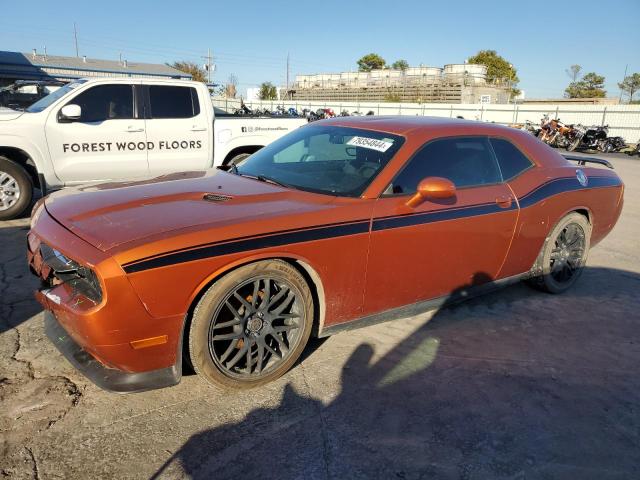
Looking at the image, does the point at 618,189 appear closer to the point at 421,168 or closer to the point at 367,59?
the point at 421,168

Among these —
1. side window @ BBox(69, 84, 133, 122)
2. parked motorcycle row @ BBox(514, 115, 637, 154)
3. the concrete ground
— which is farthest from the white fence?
the concrete ground

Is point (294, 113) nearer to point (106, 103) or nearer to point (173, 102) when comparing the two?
point (173, 102)

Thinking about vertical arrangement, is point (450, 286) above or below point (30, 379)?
above

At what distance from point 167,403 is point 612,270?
4919 millimetres

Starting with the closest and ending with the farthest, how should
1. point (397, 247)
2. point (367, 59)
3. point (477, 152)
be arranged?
point (397, 247), point (477, 152), point (367, 59)

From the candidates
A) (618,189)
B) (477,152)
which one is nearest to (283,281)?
(477,152)

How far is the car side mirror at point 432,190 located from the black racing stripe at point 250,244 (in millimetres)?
426

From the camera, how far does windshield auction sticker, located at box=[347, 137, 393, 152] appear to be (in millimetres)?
3514

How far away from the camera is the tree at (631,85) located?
63469mm

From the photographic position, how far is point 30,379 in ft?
9.48

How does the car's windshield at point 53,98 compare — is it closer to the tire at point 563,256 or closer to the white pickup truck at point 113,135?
the white pickup truck at point 113,135

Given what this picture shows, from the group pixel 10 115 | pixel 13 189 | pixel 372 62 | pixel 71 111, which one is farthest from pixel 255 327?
pixel 372 62

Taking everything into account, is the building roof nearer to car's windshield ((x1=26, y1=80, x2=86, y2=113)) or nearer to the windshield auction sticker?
car's windshield ((x1=26, y1=80, x2=86, y2=113))

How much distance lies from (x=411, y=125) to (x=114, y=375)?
264cm
